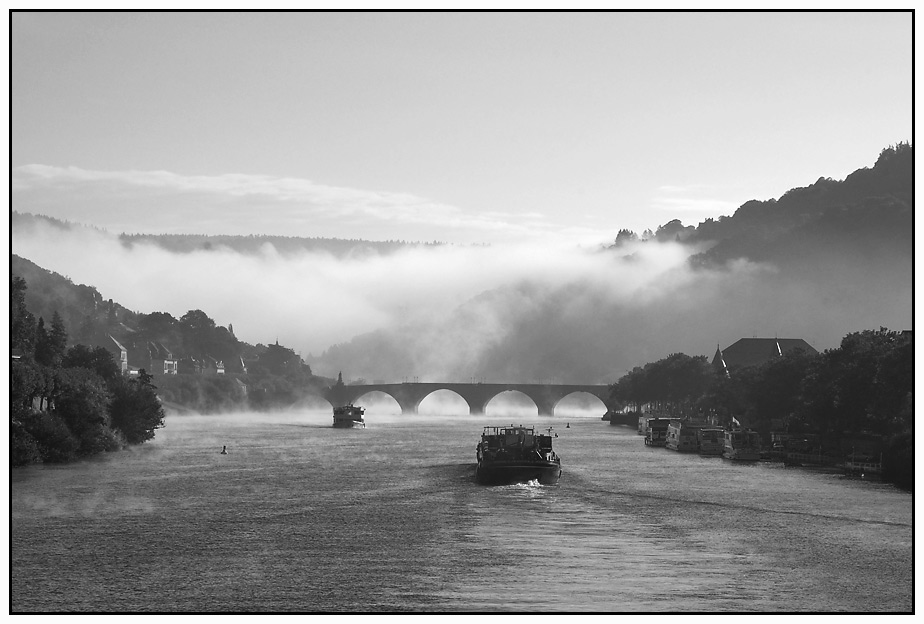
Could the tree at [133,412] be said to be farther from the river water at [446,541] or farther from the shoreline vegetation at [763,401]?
the river water at [446,541]

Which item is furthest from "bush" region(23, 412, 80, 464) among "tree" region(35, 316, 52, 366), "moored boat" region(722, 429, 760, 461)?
"moored boat" region(722, 429, 760, 461)

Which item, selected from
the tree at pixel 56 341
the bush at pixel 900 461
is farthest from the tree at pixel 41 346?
the bush at pixel 900 461

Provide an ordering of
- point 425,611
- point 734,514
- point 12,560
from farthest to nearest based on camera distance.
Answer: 1. point 734,514
2. point 12,560
3. point 425,611

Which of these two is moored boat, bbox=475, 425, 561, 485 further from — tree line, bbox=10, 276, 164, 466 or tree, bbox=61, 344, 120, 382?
tree, bbox=61, 344, 120, 382

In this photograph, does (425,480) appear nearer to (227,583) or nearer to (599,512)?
(599,512)

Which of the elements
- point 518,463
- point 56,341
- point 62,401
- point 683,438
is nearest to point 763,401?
point 683,438

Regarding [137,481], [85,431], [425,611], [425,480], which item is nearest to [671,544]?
[425,611]
